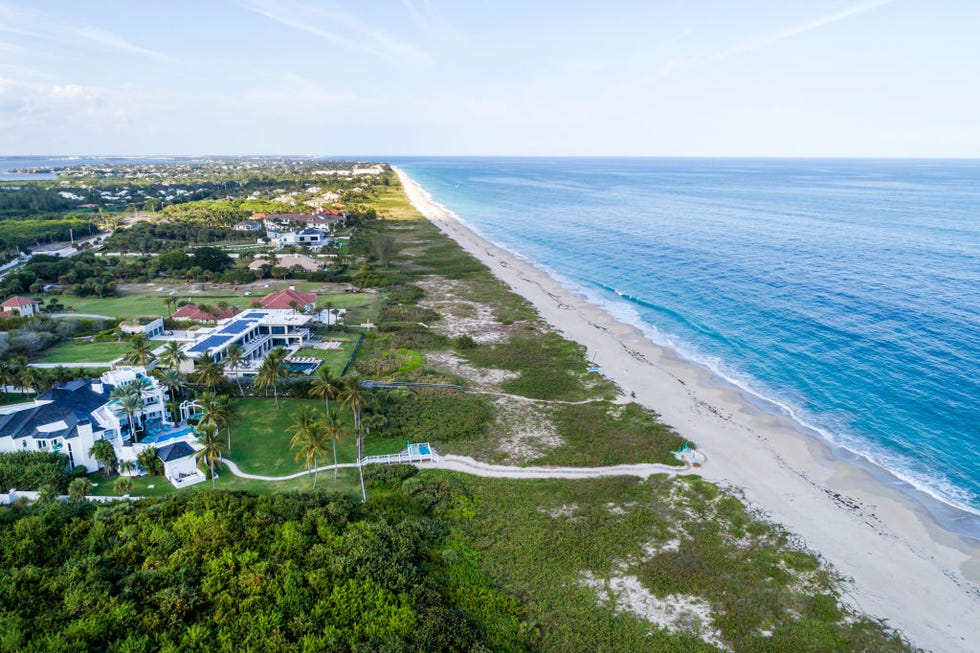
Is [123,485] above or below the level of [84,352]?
below

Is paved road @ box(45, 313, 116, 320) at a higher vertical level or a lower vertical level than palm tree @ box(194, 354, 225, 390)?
lower

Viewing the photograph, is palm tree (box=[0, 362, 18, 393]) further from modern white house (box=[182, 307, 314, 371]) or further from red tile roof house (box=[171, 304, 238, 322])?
red tile roof house (box=[171, 304, 238, 322])

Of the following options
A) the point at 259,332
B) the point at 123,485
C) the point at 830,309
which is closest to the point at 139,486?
the point at 123,485

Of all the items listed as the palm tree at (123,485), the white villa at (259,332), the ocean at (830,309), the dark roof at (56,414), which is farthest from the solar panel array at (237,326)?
the ocean at (830,309)

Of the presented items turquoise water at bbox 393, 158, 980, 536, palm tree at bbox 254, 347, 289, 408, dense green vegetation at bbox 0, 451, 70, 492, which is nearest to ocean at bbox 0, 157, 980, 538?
turquoise water at bbox 393, 158, 980, 536

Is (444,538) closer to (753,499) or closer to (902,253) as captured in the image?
(753,499)

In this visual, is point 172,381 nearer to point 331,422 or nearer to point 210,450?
point 210,450
